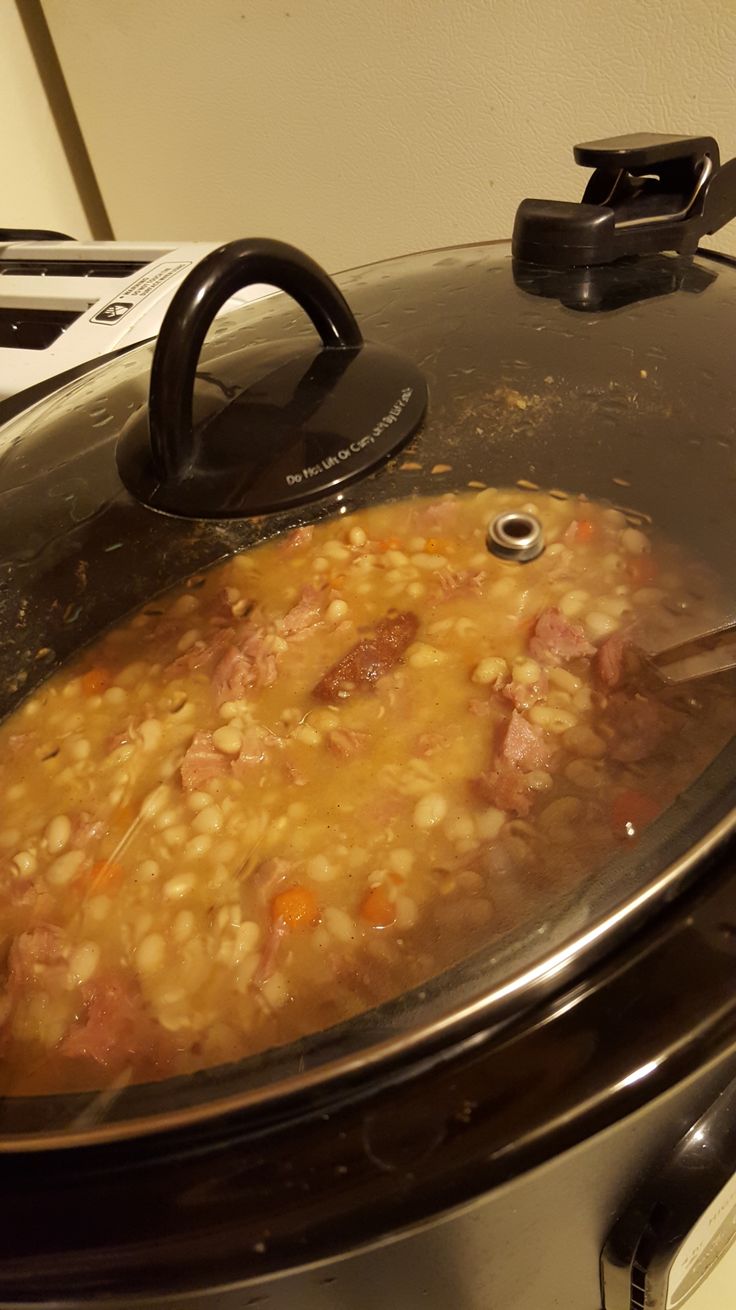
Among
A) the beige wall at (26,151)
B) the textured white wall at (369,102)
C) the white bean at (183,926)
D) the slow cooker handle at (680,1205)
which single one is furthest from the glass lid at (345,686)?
the beige wall at (26,151)

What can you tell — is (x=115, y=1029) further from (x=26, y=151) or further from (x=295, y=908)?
(x=26, y=151)

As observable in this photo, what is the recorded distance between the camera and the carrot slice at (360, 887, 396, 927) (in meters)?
0.64

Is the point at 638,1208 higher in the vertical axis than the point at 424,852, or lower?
lower

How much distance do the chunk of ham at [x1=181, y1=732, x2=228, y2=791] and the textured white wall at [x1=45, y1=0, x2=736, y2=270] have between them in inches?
59.4

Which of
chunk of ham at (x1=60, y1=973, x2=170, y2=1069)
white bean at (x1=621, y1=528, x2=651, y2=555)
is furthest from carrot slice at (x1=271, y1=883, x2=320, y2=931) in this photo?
white bean at (x1=621, y1=528, x2=651, y2=555)

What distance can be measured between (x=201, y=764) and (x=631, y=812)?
347mm

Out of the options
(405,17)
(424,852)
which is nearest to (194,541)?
(424,852)

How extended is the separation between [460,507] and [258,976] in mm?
494

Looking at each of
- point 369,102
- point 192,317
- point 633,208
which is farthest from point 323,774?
point 369,102

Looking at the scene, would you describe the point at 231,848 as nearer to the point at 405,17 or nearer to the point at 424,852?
the point at 424,852

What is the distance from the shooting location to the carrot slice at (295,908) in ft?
2.12

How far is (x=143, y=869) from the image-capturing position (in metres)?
0.69

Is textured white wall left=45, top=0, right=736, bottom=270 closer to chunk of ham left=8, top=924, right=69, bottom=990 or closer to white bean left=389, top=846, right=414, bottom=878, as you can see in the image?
white bean left=389, top=846, right=414, bottom=878

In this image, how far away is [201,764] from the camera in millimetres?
738
